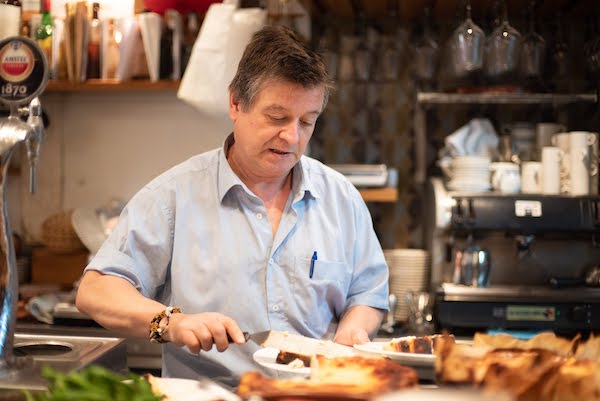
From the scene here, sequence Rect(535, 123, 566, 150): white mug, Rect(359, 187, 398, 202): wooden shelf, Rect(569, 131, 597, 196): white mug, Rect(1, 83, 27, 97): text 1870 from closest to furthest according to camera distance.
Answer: Rect(1, 83, 27, 97): text 1870, Rect(569, 131, 597, 196): white mug, Rect(359, 187, 398, 202): wooden shelf, Rect(535, 123, 566, 150): white mug

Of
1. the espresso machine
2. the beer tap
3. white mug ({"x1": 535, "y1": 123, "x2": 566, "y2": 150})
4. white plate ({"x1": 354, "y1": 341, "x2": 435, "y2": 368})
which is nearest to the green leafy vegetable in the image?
the beer tap

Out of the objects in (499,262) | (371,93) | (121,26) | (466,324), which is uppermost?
(121,26)

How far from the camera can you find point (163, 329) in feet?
5.60

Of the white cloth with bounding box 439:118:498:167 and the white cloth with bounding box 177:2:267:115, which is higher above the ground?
the white cloth with bounding box 177:2:267:115

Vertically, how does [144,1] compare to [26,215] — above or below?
above

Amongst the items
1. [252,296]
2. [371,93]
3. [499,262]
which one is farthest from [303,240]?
[371,93]

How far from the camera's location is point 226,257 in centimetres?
204

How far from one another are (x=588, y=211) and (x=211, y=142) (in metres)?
1.94

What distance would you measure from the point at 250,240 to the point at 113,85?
2.10 m

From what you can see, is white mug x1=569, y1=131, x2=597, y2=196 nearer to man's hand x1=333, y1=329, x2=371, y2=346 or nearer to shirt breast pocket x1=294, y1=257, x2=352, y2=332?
shirt breast pocket x1=294, y1=257, x2=352, y2=332

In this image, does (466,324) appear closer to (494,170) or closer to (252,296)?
(494,170)

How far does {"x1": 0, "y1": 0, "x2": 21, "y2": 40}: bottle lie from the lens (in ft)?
6.63

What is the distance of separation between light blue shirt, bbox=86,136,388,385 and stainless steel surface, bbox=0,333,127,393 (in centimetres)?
22

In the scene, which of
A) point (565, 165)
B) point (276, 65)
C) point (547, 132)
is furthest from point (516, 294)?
point (276, 65)
